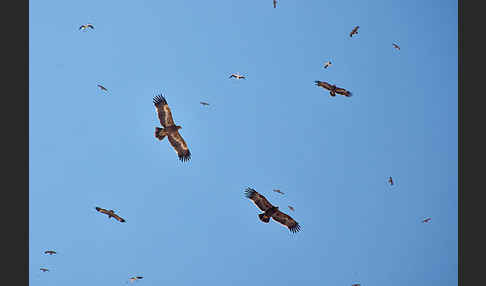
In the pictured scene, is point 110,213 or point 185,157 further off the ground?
point 185,157

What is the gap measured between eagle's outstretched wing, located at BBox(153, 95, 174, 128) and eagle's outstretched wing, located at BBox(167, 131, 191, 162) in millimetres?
165

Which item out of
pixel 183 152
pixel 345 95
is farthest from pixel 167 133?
pixel 345 95

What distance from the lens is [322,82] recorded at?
20.4 feet

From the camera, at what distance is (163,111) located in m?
5.59

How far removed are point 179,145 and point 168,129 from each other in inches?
12.6

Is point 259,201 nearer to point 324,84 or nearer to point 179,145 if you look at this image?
point 179,145

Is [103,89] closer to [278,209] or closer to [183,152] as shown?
[183,152]

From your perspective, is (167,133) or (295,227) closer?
(167,133)

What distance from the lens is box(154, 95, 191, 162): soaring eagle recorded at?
554 cm

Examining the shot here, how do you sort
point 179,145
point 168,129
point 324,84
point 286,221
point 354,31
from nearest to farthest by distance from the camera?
point 168,129 < point 179,145 < point 286,221 < point 324,84 < point 354,31

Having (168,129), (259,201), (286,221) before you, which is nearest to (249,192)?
(259,201)

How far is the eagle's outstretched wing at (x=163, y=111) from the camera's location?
5.55 m

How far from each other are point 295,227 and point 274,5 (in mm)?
3562

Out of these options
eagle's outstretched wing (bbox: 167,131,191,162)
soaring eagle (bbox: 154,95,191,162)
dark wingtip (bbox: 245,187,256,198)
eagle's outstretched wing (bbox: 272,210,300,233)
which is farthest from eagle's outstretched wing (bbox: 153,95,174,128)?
eagle's outstretched wing (bbox: 272,210,300,233)
